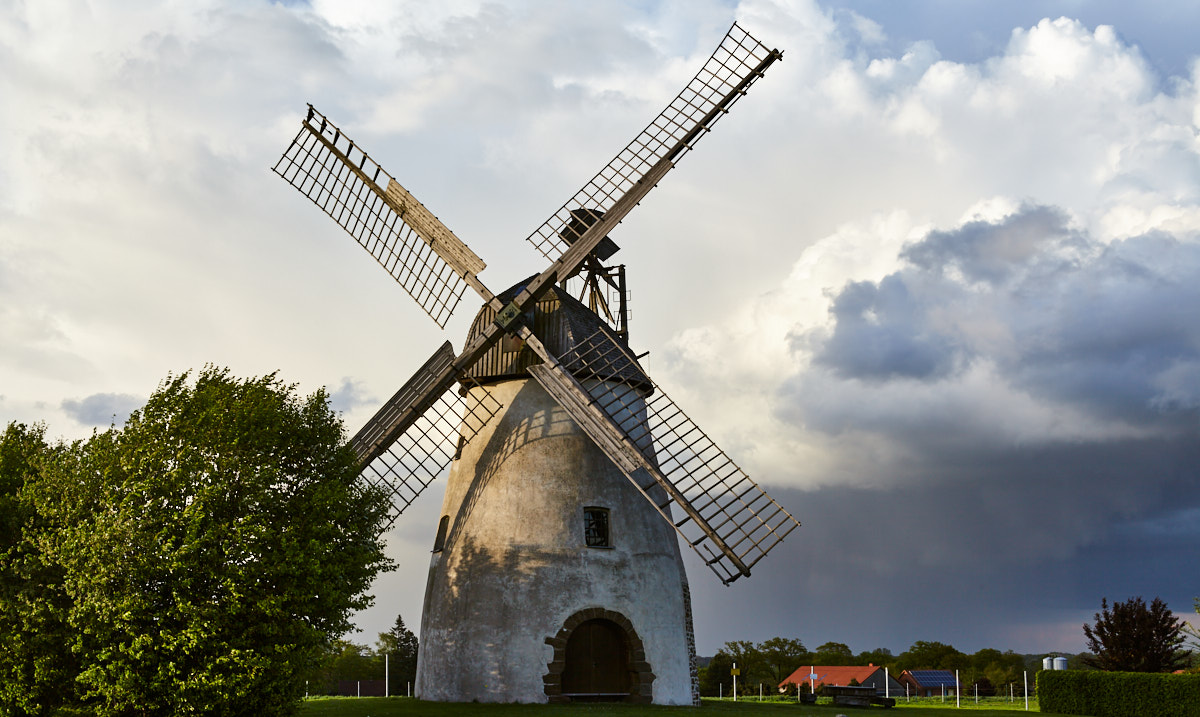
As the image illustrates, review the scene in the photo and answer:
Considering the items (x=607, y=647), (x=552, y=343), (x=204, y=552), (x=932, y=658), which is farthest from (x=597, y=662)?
(x=932, y=658)

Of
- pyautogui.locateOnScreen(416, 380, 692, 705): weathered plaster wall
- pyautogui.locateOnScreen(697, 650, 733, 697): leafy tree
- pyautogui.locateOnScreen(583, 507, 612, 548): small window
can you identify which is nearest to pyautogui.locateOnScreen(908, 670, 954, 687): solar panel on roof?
pyautogui.locateOnScreen(697, 650, 733, 697): leafy tree

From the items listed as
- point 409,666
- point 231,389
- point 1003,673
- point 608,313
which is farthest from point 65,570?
point 1003,673

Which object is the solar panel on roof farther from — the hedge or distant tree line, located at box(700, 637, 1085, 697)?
the hedge

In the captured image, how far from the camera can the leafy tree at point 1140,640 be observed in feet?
99.6

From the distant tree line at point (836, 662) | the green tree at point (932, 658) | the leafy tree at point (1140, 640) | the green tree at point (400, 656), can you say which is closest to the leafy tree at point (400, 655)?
the green tree at point (400, 656)

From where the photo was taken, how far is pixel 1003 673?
213 feet

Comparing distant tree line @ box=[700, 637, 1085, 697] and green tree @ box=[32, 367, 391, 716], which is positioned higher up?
green tree @ box=[32, 367, 391, 716]

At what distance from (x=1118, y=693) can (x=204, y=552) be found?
24.0m

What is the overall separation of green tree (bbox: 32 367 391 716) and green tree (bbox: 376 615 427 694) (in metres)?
27.6

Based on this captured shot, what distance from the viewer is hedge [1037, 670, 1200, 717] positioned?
25.3 meters

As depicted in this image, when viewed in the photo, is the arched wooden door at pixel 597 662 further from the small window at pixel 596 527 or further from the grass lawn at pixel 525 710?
the small window at pixel 596 527

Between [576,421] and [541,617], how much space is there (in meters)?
4.69

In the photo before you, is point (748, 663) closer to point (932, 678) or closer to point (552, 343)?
point (932, 678)

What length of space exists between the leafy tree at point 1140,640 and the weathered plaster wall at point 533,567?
15903 mm
